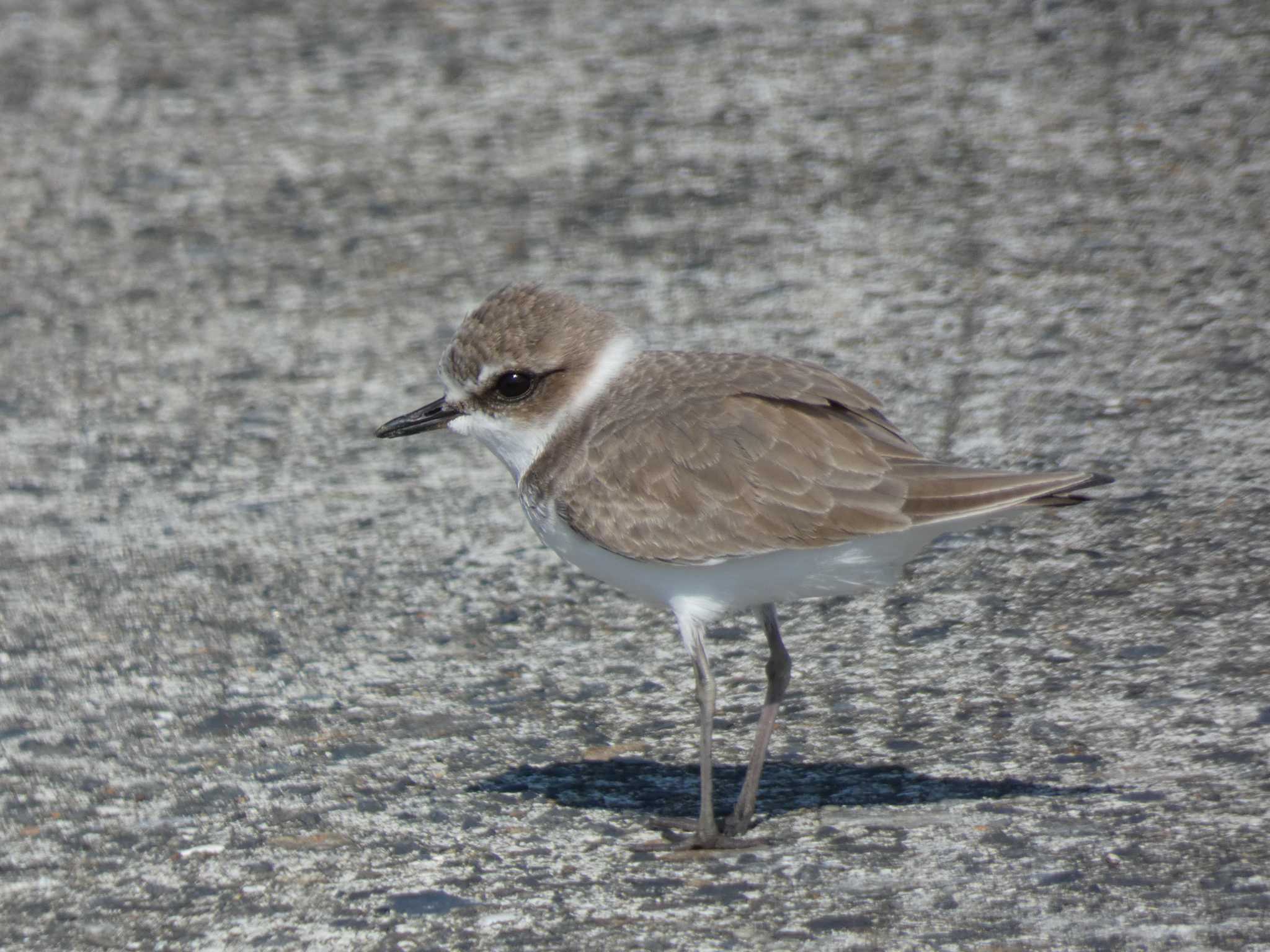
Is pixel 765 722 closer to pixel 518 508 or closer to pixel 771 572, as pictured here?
pixel 771 572

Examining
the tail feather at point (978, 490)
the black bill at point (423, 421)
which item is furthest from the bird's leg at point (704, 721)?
the black bill at point (423, 421)

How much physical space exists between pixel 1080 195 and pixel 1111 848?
176 inches

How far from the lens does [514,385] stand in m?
4.67

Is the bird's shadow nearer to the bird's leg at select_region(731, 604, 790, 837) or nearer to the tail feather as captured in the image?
the bird's leg at select_region(731, 604, 790, 837)

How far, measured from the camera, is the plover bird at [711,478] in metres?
4.16

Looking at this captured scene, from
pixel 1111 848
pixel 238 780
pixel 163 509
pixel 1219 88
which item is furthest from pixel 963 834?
pixel 1219 88

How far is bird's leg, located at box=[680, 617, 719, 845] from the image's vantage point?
4.12m

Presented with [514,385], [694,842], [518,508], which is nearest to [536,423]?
[514,385]

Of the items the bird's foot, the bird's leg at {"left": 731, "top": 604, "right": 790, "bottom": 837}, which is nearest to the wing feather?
the bird's leg at {"left": 731, "top": 604, "right": 790, "bottom": 837}

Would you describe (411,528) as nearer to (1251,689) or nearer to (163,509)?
(163,509)

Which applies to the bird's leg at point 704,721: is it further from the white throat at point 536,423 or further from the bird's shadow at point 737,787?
the white throat at point 536,423

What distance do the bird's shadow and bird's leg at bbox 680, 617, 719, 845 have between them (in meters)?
0.18

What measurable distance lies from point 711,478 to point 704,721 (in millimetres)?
624

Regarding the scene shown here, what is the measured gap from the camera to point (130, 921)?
3.98 metres
